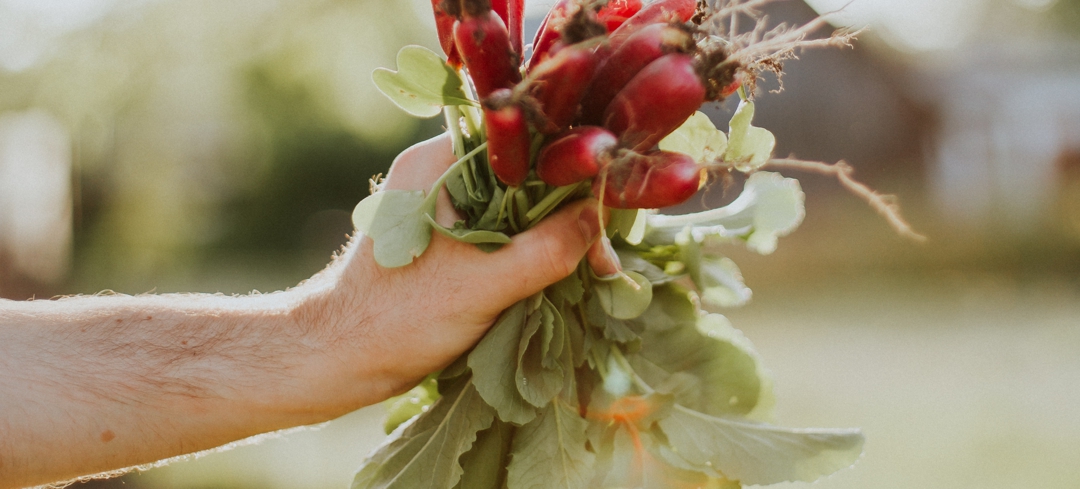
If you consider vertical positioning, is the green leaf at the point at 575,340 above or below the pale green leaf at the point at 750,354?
above

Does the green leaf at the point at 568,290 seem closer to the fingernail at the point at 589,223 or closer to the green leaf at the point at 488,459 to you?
the fingernail at the point at 589,223

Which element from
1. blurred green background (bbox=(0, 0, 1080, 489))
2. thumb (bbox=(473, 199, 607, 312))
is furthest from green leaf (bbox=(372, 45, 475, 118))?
blurred green background (bbox=(0, 0, 1080, 489))

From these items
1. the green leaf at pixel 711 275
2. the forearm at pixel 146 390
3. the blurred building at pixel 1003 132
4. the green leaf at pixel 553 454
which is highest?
the green leaf at pixel 711 275

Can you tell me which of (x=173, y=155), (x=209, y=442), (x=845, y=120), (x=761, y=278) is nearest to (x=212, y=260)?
(x=173, y=155)

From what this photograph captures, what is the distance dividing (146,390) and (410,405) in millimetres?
491

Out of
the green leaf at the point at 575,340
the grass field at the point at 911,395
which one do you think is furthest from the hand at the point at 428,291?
the grass field at the point at 911,395

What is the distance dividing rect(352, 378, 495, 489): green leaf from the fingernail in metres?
0.36

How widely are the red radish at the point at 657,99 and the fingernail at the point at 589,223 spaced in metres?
0.18

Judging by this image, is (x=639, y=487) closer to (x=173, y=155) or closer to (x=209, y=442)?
(x=209, y=442)

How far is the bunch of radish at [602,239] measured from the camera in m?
0.95

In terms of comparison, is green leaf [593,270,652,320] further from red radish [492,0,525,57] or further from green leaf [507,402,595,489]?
red radish [492,0,525,57]

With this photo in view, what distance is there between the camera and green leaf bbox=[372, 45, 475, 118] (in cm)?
100

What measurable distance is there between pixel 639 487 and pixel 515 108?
672mm

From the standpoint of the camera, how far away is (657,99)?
93 cm
